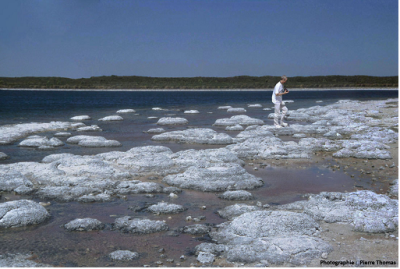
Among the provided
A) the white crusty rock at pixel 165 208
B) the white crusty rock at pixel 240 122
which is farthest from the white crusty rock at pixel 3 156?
the white crusty rock at pixel 240 122

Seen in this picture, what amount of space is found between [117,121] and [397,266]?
19897 mm

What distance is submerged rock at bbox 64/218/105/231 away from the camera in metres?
5.94

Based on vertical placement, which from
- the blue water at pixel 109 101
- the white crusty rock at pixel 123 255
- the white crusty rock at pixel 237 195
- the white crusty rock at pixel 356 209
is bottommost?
the blue water at pixel 109 101

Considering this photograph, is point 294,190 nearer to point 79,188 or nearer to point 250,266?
point 250,266

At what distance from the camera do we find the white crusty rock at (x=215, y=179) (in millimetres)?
8016

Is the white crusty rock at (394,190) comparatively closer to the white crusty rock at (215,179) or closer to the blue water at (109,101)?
the white crusty rock at (215,179)

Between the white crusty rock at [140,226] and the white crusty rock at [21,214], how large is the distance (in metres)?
1.24

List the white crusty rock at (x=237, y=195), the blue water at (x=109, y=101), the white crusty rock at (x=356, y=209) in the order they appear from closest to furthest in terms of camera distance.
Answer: the white crusty rock at (x=356, y=209) → the white crusty rock at (x=237, y=195) → the blue water at (x=109, y=101)

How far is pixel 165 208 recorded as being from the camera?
6.70m

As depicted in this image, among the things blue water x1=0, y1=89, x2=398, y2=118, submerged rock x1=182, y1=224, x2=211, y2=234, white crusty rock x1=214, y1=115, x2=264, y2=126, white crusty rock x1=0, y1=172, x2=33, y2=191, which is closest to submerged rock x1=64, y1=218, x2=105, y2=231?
submerged rock x1=182, y1=224, x2=211, y2=234

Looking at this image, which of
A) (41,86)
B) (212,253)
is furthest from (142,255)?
(41,86)

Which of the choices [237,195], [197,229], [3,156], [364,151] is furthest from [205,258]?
[3,156]

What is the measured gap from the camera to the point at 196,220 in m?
6.29

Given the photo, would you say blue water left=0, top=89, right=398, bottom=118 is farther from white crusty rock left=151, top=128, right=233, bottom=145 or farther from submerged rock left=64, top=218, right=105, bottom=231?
submerged rock left=64, top=218, right=105, bottom=231
